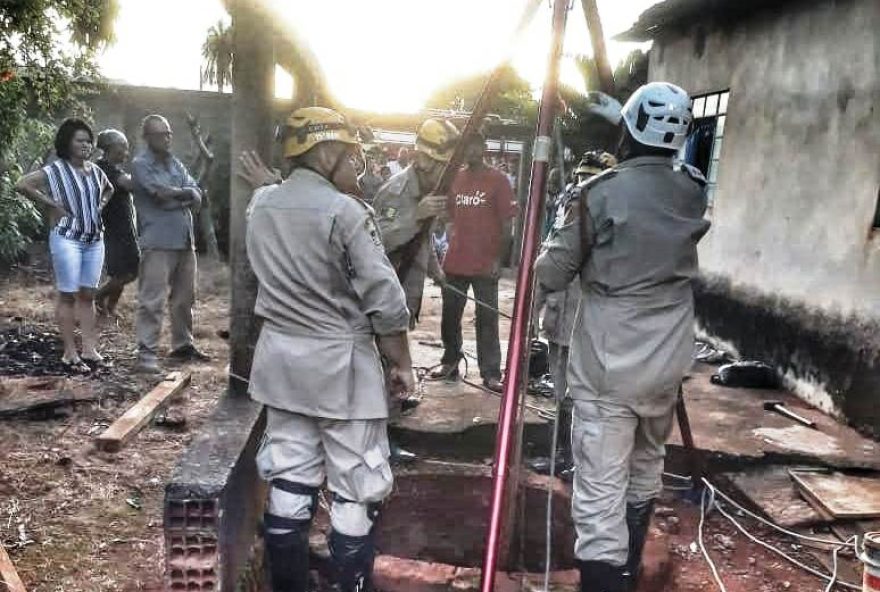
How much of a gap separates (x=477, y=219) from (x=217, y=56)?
20.6 metres

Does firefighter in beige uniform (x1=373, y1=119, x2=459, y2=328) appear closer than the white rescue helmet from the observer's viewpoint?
No

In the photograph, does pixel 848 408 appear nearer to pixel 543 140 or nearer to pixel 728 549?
pixel 728 549

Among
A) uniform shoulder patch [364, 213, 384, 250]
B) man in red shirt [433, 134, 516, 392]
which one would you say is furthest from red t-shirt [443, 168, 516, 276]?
uniform shoulder patch [364, 213, 384, 250]

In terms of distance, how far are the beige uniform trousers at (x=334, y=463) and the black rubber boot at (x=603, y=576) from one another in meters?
0.83

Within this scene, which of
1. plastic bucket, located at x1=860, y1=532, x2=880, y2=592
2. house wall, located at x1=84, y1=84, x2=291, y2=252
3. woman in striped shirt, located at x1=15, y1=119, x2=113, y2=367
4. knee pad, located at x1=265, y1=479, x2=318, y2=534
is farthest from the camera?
house wall, located at x1=84, y1=84, x2=291, y2=252

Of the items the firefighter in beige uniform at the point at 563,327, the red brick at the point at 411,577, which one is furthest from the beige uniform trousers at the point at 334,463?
the firefighter in beige uniform at the point at 563,327

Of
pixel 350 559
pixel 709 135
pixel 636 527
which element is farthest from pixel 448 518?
pixel 709 135

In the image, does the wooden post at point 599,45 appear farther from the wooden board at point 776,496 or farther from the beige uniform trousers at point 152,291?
the beige uniform trousers at point 152,291

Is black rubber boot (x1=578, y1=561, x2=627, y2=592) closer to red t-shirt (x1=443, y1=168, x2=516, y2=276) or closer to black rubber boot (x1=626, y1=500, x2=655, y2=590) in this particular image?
black rubber boot (x1=626, y1=500, x2=655, y2=590)

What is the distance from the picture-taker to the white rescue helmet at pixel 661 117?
2.79 m

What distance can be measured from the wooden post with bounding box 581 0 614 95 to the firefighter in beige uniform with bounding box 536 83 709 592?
475mm

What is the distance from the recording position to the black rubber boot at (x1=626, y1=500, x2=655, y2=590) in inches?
122

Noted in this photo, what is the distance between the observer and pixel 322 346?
2.71m

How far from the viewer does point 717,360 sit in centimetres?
720
